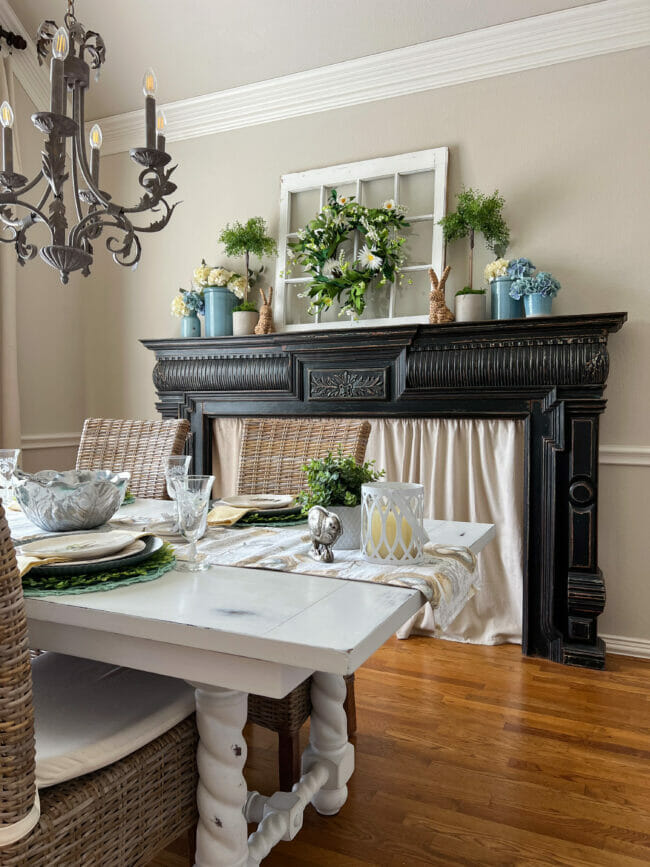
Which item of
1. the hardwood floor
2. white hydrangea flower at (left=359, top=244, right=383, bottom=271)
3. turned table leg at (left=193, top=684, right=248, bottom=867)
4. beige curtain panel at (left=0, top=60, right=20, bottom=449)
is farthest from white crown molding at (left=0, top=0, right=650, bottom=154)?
turned table leg at (left=193, top=684, right=248, bottom=867)

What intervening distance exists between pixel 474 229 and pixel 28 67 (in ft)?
8.49

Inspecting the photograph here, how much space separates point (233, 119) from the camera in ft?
11.0

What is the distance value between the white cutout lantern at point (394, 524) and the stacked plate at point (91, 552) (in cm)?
42

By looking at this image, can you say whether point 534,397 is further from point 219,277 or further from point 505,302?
point 219,277

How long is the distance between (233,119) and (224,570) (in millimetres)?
2915

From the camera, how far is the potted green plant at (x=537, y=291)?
2.54m

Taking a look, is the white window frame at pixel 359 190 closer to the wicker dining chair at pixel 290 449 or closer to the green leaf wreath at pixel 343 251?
the green leaf wreath at pixel 343 251

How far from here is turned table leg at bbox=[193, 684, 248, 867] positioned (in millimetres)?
1076

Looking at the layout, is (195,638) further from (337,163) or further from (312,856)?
(337,163)

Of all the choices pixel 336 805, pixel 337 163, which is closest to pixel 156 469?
pixel 336 805

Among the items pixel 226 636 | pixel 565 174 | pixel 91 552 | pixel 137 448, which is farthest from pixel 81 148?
pixel 565 174

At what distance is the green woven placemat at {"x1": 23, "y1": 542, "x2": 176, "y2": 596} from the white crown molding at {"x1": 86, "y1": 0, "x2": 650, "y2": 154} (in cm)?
266

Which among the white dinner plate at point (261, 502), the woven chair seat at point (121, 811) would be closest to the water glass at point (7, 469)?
the white dinner plate at point (261, 502)

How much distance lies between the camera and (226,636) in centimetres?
86
